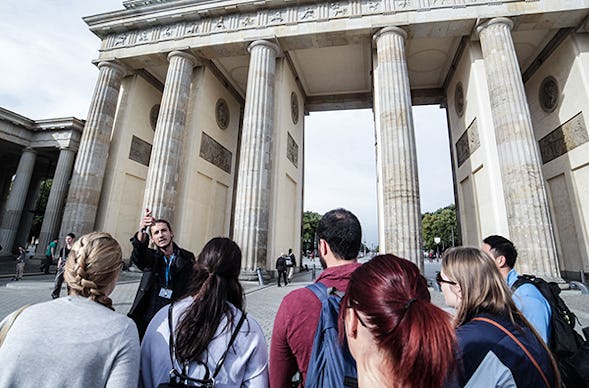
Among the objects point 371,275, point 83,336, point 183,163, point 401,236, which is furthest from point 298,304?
point 183,163

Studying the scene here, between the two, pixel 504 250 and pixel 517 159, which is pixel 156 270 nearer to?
pixel 504 250

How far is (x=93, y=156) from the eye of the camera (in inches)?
509

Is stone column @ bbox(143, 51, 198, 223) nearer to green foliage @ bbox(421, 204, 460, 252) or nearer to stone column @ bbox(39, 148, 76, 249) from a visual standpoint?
stone column @ bbox(39, 148, 76, 249)

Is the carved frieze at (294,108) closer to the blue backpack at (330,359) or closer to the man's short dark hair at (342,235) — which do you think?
the man's short dark hair at (342,235)

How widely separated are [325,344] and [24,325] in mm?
1158

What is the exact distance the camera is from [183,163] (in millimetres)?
13281

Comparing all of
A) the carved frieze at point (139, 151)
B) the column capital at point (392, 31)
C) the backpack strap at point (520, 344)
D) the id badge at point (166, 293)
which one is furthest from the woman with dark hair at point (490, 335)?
the carved frieze at point (139, 151)

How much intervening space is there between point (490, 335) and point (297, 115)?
54.5ft

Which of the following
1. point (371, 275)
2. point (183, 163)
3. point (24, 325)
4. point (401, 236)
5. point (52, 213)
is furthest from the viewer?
point (52, 213)

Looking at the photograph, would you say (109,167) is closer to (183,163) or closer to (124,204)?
(124,204)

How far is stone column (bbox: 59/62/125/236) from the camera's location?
40.5 ft

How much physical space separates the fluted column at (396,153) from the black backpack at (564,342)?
7683 mm

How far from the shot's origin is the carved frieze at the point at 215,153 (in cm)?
1446

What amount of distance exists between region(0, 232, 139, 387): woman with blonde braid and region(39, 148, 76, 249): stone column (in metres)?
17.2
